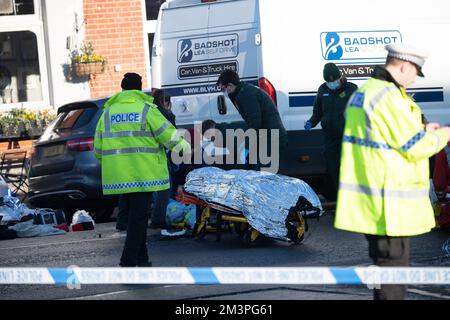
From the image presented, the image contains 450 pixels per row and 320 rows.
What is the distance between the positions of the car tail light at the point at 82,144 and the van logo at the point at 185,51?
143 cm

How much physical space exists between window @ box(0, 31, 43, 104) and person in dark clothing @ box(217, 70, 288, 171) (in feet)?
24.3

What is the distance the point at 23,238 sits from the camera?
12.0m

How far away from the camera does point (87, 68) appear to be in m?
17.7

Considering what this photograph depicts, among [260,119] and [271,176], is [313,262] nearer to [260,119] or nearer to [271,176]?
[271,176]

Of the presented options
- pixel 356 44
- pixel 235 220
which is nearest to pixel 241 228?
pixel 235 220

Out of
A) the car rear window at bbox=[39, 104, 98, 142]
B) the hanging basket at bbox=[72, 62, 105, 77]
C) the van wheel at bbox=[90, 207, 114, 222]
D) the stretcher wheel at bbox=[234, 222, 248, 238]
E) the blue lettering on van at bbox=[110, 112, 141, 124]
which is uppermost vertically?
the hanging basket at bbox=[72, 62, 105, 77]

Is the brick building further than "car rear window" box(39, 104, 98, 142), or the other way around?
the brick building

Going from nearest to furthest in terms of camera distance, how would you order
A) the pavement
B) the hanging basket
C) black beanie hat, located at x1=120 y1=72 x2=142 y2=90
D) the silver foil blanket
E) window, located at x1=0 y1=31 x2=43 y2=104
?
1. the pavement
2. black beanie hat, located at x1=120 y1=72 x2=142 y2=90
3. the silver foil blanket
4. the hanging basket
5. window, located at x1=0 y1=31 x2=43 y2=104

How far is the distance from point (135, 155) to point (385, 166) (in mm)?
3262

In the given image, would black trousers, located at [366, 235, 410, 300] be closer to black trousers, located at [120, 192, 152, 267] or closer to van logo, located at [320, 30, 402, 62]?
black trousers, located at [120, 192, 152, 267]

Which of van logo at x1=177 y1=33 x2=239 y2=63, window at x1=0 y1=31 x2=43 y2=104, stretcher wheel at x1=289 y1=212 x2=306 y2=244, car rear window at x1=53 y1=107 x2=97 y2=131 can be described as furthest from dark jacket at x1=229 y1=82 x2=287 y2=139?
window at x1=0 y1=31 x2=43 y2=104

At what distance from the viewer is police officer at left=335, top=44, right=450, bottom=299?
5770 mm

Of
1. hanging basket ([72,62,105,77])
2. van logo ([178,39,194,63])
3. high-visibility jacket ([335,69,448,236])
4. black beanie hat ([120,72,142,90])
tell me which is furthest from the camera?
hanging basket ([72,62,105,77])

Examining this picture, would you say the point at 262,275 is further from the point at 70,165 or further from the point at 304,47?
the point at 70,165
